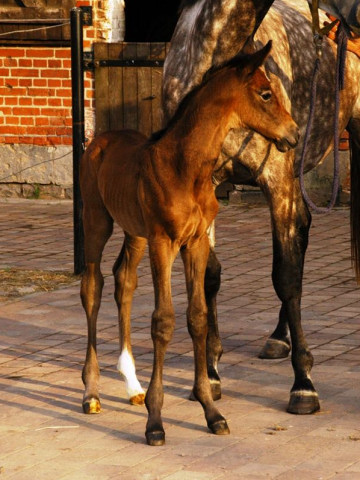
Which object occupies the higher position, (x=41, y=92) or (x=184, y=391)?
(x=41, y=92)

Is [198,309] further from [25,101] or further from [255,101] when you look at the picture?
[25,101]

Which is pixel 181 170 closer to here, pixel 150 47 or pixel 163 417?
pixel 163 417

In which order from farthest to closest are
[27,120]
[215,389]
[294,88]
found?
[27,120] → [294,88] → [215,389]

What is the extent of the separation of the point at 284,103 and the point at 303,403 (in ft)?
5.56

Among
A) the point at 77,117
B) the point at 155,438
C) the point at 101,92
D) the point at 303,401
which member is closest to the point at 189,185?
the point at 155,438

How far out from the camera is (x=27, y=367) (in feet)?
24.5

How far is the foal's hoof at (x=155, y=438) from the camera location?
19.2ft

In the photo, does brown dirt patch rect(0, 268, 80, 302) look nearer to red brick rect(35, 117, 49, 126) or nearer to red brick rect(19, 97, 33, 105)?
red brick rect(35, 117, 49, 126)

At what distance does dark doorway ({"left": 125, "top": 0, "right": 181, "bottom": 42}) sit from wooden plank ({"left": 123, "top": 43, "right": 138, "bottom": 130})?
3.19 metres

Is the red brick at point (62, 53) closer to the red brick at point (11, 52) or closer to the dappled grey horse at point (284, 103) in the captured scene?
the red brick at point (11, 52)

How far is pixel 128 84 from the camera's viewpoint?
14.4m

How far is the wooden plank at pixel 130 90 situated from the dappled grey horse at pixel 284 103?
6.70 metres

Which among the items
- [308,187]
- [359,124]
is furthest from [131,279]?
[308,187]

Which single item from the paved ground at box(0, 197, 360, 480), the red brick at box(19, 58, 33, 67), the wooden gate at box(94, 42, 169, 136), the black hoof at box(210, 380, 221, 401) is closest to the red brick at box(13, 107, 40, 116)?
the red brick at box(19, 58, 33, 67)
